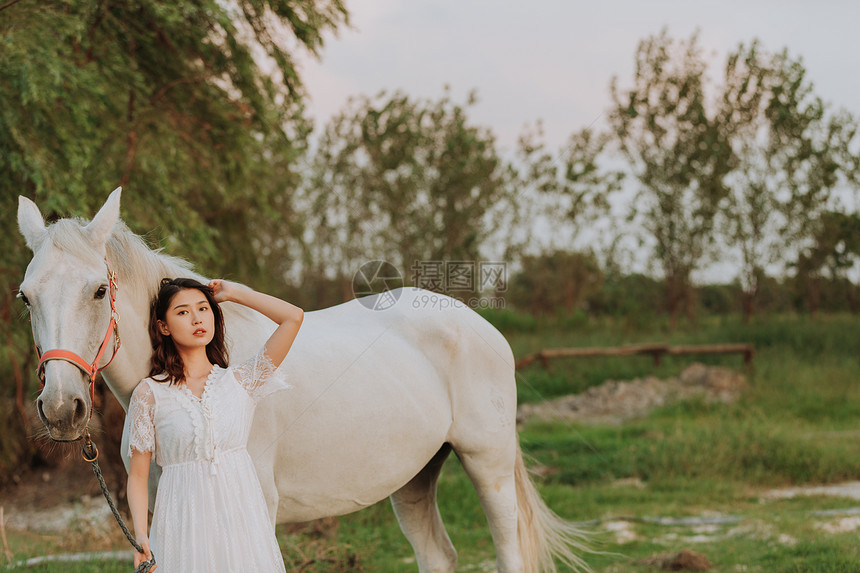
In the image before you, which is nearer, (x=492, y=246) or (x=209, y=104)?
(x=209, y=104)

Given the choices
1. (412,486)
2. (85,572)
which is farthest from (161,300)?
(85,572)

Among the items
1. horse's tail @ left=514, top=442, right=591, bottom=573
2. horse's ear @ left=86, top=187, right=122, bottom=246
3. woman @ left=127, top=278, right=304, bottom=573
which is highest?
horse's ear @ left=86, top=187, right=122, bottom=246

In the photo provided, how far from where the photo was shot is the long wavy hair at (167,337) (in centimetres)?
222

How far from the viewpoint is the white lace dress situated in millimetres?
2096

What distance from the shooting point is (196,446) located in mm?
2127

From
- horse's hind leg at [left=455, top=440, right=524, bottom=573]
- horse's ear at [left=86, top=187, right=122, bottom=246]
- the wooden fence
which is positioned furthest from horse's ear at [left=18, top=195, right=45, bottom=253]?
the wooden fence

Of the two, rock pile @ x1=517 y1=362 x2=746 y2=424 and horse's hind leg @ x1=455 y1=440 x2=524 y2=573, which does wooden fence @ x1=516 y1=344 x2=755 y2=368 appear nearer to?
rock pile @ x1=517 y1=362 x2=746 y2=424

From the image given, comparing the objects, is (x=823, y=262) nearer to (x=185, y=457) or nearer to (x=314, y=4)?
(x=314, y=4)

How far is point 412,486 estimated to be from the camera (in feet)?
11.4

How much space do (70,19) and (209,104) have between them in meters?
1.65

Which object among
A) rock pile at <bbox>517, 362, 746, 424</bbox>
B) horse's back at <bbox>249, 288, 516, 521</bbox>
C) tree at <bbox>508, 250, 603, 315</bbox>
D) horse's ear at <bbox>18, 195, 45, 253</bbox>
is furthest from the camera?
tree at <bbox>508, 250, 603, 315</bbox>

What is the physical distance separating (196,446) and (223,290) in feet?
1.59

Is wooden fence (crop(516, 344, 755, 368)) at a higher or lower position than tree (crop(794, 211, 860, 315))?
lower

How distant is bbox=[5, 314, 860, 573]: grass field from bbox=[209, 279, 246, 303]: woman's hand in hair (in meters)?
2.14
